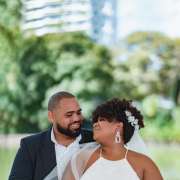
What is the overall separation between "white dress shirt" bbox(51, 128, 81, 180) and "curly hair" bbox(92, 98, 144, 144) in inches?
10.7

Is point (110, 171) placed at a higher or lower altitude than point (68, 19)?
lower

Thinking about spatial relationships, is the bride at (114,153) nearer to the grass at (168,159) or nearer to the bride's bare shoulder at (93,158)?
the bride's bare shoulder at (93,158)

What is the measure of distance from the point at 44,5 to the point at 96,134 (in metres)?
5.06

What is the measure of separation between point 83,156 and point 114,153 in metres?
0.14

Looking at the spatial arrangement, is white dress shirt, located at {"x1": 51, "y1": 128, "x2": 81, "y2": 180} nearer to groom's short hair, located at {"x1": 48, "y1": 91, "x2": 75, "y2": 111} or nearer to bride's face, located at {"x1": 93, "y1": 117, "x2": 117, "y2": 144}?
groom's short hair, located at {"x1": 48, "y1": 91, "x2": 75, "y2": 111}

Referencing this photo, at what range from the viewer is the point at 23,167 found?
2738 millimetres

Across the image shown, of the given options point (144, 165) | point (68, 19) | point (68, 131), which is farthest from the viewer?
point (68, 19)

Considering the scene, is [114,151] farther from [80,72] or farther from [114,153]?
[80,72]

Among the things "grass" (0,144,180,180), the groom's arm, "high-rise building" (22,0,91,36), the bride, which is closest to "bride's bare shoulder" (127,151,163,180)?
the bride

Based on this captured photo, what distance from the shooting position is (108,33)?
26.9 ft

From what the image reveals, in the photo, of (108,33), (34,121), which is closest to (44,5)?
(108,33)

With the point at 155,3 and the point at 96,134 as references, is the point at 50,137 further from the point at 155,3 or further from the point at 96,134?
the point at 155,3

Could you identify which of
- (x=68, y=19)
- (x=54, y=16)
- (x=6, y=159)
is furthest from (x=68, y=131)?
(x=6, y=159)

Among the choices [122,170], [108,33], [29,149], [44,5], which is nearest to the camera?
[122,170]
